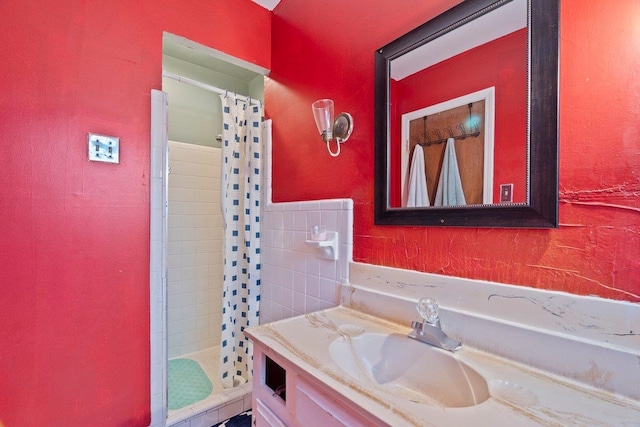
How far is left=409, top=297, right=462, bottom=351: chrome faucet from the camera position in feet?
2.57

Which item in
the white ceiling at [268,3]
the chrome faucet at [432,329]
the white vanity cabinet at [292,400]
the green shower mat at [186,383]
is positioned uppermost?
the white ceiling at [268,3]

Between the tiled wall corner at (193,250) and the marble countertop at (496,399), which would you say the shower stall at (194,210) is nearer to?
the tiled wall corner at (193,250)

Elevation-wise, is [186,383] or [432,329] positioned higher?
[432,329]

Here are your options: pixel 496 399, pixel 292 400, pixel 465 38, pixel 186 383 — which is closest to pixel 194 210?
pixel 186 383

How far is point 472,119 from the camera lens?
82cm

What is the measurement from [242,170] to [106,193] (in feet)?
2.29

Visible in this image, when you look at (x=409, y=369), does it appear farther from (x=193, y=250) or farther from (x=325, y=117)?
(x=193, y=250)

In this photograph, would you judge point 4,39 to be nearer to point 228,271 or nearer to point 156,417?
point 228,271

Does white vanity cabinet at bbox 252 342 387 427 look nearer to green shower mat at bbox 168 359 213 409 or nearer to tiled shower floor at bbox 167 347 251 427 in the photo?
tiled shower floor at bbox 167 347 251 427

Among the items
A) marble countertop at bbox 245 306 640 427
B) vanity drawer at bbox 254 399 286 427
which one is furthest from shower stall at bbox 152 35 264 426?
marble countertop at bbox 245 306 640 427

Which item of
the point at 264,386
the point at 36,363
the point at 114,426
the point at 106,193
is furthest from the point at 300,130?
the point at 114,426

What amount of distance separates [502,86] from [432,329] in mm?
683

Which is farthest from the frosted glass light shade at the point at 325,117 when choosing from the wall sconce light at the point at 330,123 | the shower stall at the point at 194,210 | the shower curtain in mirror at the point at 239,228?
the shower stall at the point at 194,210

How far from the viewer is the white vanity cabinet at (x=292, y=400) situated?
586mm
